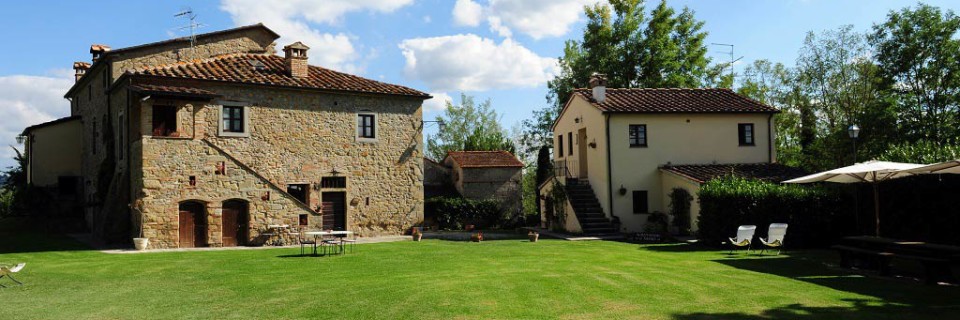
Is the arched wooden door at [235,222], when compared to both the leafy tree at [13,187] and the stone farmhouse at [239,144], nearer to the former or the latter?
the stone farmhouse at [239,144]

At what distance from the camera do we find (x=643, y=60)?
3688 centimetres

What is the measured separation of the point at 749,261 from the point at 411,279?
25.4 feet

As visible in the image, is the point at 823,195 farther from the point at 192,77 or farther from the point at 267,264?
the point at 192,77

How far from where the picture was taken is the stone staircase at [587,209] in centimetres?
2366

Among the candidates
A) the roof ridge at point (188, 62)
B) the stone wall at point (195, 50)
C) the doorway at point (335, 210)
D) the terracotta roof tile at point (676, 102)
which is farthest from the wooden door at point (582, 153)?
the stone wall at point (195, 50)

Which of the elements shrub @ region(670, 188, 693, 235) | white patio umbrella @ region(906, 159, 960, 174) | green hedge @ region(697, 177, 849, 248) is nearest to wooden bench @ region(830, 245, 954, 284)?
white patio umbrella @ region(906, 159, 960, 174)

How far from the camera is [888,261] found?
37.9 ft

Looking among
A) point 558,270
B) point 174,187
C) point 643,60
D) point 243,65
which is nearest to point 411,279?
point 558,270

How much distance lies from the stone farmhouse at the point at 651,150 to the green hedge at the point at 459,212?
5925 mm

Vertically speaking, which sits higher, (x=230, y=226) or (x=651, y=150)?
(x=651, y=150)

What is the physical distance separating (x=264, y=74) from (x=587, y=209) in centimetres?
1320

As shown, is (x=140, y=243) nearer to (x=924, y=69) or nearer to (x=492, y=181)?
(x=492, y=181)

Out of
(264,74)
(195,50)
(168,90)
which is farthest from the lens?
(195,50)

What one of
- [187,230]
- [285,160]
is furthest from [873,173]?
[187,230]
